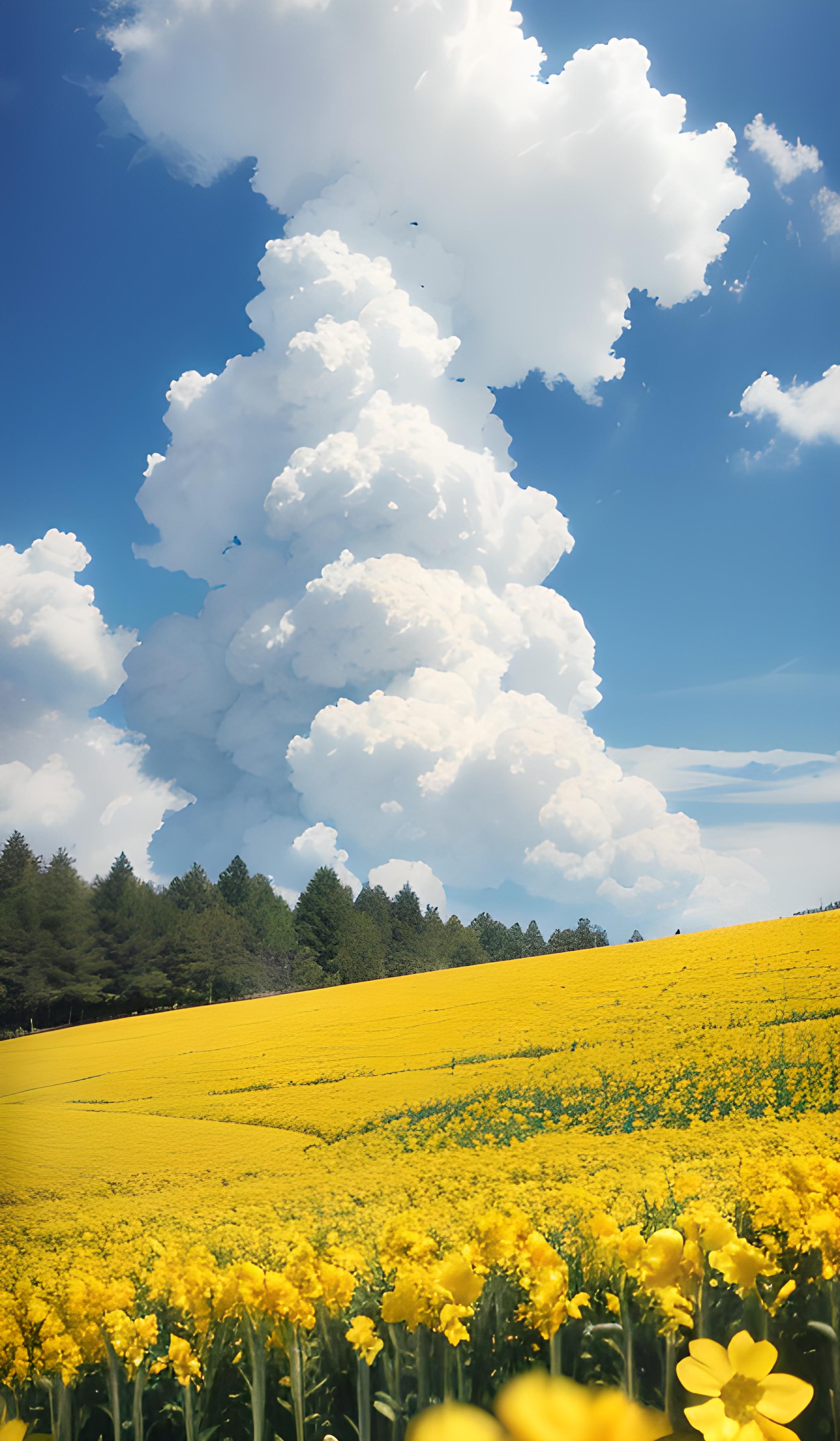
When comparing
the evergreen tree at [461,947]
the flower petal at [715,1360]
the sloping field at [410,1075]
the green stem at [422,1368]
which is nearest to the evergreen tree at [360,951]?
the sloping field at [410,1075]

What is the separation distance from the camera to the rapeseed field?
1.63 m

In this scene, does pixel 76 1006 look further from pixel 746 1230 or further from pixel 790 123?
pixel 790 123

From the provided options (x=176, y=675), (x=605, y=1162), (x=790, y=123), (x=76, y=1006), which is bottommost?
(x=605, y=1162)

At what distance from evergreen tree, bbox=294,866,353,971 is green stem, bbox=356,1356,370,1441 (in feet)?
12.4

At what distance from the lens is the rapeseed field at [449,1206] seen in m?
1.63

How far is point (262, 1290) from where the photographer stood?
68.6 inches

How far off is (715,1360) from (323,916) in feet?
16.9

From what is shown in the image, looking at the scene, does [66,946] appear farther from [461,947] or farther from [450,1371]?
[461,947]

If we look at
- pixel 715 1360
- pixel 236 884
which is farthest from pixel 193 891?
pixel 715 1360

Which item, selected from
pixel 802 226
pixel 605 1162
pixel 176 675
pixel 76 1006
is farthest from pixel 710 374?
pixel 76 1006

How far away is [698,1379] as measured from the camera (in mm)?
743

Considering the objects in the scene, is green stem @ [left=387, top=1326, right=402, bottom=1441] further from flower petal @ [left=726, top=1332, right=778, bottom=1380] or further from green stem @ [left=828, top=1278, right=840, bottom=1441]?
flower petal @ [left=726, top=1332, right=778, bottom=1380]

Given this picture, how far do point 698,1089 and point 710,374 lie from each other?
3.94 m

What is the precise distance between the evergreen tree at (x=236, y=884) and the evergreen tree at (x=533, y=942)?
3949 millimetres
